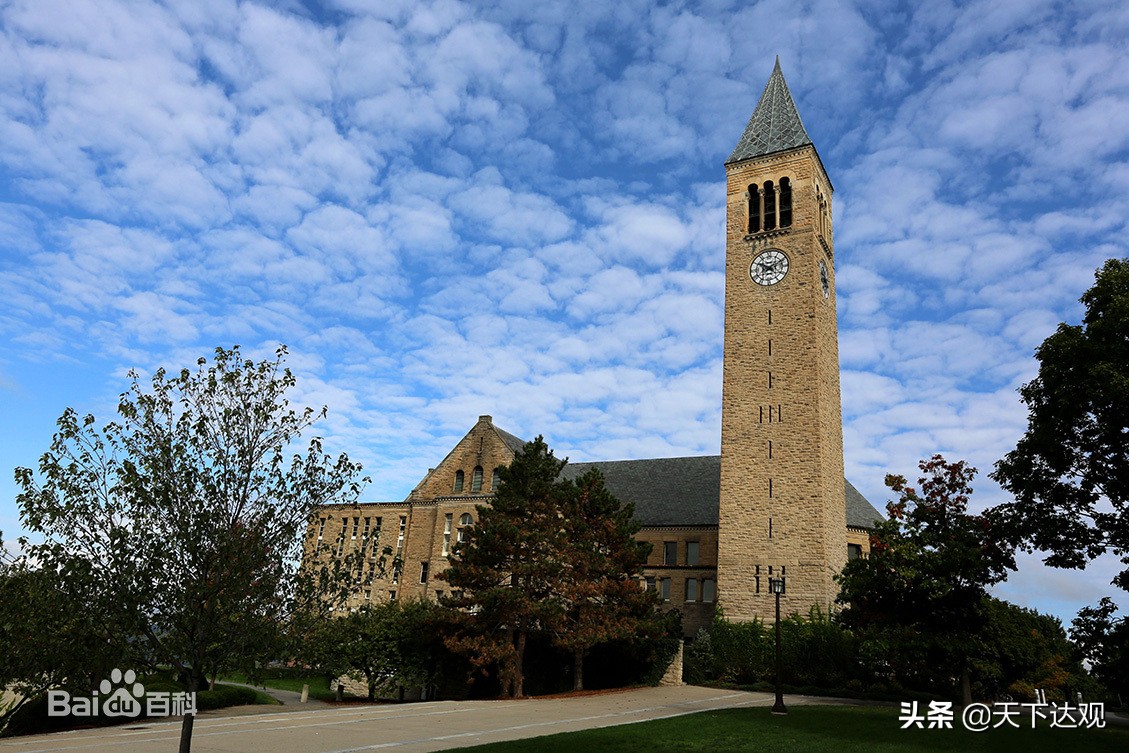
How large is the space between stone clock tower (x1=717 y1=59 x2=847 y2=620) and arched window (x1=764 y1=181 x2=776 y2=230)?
7 cm

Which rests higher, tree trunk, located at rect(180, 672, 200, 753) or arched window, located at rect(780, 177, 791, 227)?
arched window, located at rect(780, 177, 791, 227)

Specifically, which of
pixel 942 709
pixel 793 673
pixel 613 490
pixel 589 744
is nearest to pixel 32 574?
pixel 589 744

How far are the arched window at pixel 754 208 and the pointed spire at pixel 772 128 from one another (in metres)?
2.32

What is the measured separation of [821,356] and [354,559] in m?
35.1

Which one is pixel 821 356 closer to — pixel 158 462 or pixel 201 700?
pixel 201 700

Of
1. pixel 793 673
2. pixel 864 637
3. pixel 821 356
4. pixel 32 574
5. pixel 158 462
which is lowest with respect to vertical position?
pixel 793 673

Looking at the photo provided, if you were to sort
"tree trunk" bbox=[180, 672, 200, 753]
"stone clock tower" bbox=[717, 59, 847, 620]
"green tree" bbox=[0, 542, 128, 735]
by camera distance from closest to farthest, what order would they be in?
"green tree" bbox=[0, 542, 128, 735]
"tree trunk" bbox=[180, 672, 200, 753]
"stone clock tower" bbox=[717, 59, 847, 620]

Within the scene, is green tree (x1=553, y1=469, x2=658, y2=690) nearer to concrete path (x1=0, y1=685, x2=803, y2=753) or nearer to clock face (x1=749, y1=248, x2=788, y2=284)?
concrete path (x1=0, y1=685, x2=803, y2=753)

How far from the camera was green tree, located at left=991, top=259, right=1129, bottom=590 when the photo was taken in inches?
678

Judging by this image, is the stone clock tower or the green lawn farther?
the stone clock tower

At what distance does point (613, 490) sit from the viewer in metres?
53.6

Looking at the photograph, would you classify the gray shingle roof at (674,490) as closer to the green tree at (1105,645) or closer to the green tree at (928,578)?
the green tree at (928,578)

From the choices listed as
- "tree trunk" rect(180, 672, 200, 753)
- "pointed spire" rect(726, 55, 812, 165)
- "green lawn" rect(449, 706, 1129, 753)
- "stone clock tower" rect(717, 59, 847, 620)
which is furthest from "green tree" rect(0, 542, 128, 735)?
"pointed spire" rect(726, 55, 812, 165)

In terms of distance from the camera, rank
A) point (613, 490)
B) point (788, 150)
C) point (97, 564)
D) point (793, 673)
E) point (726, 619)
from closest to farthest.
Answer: point (97, 564)
point (793, 673)
point (726, 619)
point (788, 150)
point (613, 490)
